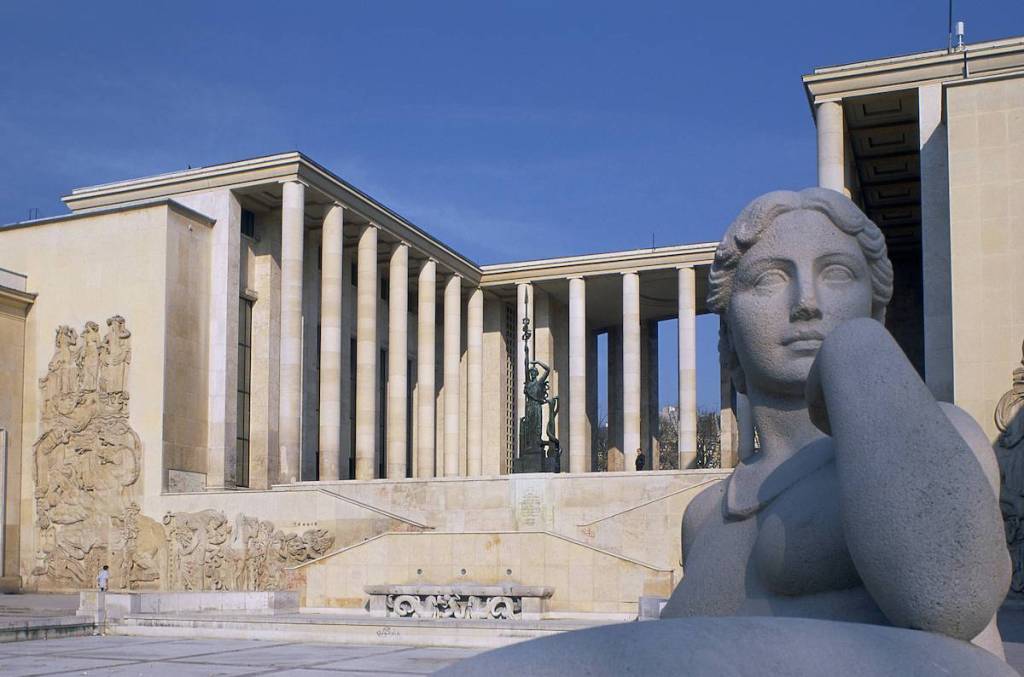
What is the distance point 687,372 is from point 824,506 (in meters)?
41.5

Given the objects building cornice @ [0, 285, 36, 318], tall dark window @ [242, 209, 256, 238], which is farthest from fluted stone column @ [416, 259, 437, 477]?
building cornice @ [0, 285, 36, 318]

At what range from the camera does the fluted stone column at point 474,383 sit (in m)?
49.1

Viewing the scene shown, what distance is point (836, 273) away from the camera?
3.53 meters

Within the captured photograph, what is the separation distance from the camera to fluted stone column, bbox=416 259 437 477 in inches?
1773

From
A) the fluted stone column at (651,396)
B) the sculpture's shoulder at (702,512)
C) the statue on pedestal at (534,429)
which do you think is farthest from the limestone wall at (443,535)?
the fluted stone column at (651,396)

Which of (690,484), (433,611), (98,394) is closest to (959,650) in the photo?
(433,611)

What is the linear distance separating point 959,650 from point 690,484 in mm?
27722

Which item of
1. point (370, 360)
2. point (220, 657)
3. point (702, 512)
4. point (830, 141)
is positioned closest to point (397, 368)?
point (370, 360)

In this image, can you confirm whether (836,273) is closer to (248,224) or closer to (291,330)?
(291,330)

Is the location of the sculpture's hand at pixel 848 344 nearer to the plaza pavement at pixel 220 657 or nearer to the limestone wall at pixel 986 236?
the plaza pavement at pixel 220 657

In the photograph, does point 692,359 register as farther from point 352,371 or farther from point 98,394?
point 98,394

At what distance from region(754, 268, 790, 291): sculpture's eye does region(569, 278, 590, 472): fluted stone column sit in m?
42.7

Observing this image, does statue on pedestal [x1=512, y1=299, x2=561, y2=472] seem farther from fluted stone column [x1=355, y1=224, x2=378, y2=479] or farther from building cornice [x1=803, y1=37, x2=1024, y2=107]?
building cornice [x1=803, y1=37, x2=1024, y2=107]

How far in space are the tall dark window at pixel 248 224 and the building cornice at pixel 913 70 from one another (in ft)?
62.6
